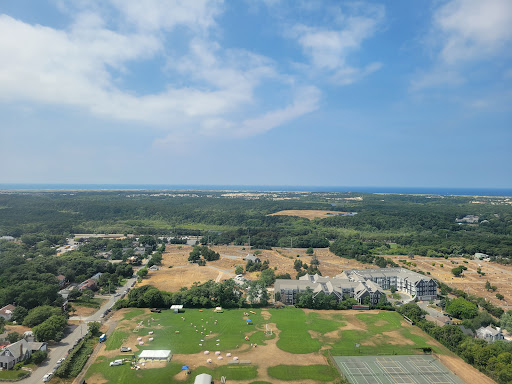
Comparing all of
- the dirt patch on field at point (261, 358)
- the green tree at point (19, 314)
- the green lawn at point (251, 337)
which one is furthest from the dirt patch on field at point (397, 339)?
the green tree at point (19, 314)

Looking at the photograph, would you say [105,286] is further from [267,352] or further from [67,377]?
[267,352]

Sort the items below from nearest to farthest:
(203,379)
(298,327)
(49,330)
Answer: (203,379) < (49,330) < (298,327)

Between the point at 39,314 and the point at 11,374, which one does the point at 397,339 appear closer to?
the point at 11,374

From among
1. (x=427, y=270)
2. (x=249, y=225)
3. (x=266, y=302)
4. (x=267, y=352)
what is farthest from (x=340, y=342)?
(x=249, y=225)

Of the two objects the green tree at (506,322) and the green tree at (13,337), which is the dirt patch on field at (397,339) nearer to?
the green tree at (506,322)

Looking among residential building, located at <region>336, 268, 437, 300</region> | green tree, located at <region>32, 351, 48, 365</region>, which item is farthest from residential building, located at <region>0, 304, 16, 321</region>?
residential building, located at <region>336, 268, 437, 300</region>

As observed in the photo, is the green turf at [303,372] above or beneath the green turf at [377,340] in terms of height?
above

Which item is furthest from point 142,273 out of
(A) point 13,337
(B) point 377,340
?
(B) point 377,340

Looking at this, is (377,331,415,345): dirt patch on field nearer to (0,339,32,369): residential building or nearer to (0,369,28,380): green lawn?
(0,369,28,380): green lawn
